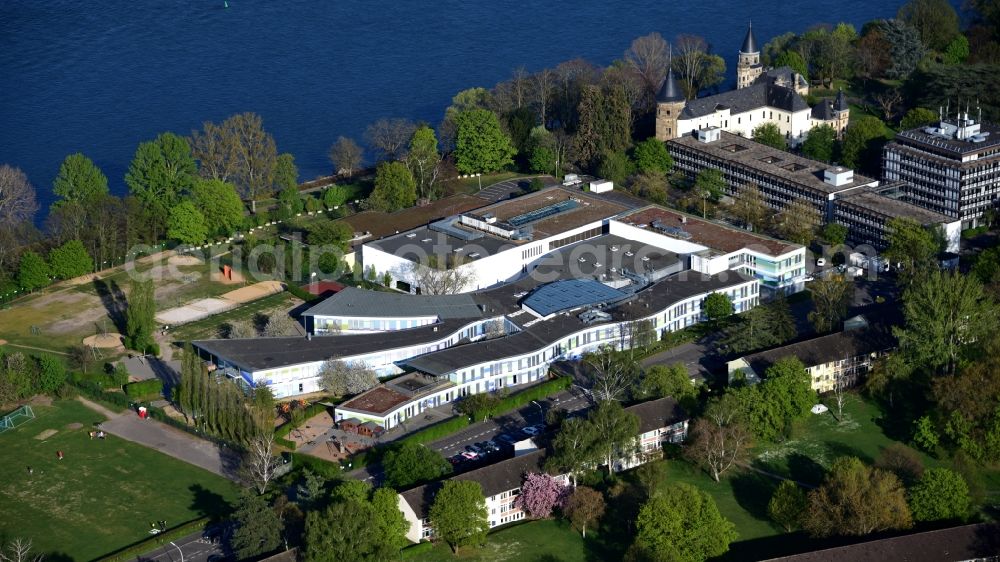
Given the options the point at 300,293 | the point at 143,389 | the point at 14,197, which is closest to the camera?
the point at 143,389

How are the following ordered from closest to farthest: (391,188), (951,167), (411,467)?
1. (411,467)
2. (951,167)
3. (391,188)

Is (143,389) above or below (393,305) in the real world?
below

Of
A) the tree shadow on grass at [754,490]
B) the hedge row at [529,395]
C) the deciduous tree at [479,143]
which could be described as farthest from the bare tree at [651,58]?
the tree shadow on grass at [754,490]

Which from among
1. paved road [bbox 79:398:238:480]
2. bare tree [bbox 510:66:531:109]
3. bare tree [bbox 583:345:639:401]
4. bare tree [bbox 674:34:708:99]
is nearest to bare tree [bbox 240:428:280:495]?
paved road [bbox 79:398:238:480]

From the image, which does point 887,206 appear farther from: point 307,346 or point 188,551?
point 188,551

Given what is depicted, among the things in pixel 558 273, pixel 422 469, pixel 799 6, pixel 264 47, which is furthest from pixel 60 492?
pixel 799 6

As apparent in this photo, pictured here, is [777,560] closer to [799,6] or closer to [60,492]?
[60,492]

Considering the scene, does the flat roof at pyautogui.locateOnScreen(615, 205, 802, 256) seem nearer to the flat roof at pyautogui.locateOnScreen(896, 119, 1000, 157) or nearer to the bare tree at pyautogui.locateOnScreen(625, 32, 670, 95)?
the flat roof at pyautogui.locateOnScreen(896, 119, 1000, 157)

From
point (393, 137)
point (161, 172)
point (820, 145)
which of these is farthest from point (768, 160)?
point (161, 172)
